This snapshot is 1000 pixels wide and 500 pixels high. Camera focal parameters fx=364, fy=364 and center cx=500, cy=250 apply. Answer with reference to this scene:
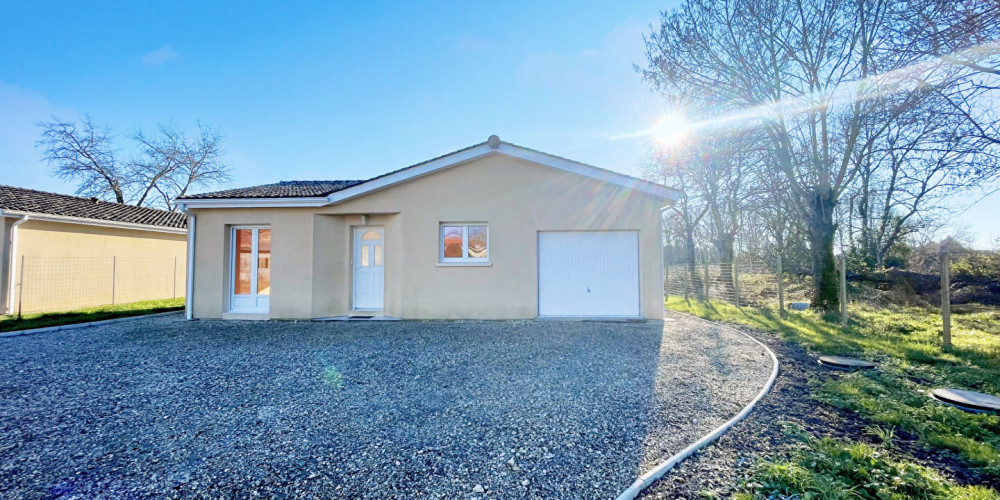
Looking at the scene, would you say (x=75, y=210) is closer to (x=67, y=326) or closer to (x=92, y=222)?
(x=92, y=222)

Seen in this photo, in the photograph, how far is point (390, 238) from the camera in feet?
31.1

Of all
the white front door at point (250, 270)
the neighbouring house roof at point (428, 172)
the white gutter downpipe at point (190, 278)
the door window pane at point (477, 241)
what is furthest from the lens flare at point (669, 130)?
the white gutter downpipe at point (190, 278)

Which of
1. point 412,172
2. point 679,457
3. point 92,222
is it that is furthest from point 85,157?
point 679,457

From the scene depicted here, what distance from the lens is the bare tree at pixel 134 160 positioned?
22.9 metres

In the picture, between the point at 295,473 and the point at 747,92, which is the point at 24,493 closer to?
the point at 295,473

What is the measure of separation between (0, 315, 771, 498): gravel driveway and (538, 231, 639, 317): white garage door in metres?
2.11

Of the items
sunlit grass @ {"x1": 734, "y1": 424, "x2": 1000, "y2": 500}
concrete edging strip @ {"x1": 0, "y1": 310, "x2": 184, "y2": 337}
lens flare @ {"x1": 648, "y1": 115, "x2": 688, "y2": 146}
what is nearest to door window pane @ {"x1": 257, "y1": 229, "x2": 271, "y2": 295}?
concrete edging strip @ {"x1": 0, "y1": 310, "x2": 184, "y2": 337}

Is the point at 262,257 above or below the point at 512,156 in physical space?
below

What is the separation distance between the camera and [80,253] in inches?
471

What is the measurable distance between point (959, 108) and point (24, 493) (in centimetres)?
1284

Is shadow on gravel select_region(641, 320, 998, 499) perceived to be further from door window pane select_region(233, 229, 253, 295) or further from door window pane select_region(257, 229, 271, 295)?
door window pane select_region(233, 229, 253, 295)

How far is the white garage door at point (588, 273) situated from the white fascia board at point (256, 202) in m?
5.69

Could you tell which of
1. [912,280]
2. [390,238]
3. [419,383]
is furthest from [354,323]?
[912,280]

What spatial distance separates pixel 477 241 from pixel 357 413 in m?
5.93
